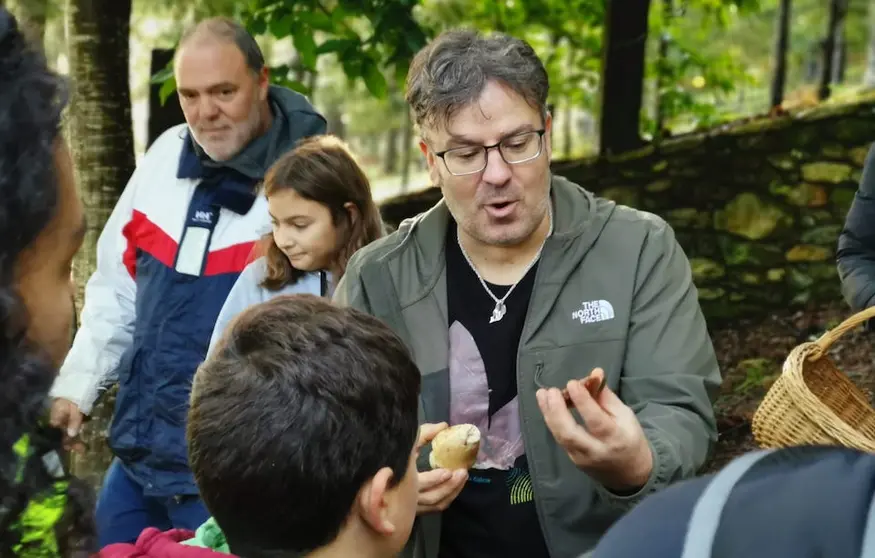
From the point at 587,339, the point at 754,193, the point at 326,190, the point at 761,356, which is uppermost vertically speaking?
the point at 326,190

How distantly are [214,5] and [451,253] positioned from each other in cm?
443

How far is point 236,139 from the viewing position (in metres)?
3.41

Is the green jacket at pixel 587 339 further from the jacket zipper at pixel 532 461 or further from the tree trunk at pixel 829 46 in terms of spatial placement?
the tree trunk at pixel 829 46

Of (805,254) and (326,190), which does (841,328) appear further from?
(805,254)

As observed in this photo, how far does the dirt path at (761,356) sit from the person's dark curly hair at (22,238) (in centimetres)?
439

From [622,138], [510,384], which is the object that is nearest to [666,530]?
[510,384]

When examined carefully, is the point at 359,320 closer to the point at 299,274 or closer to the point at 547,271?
the point at 547,271

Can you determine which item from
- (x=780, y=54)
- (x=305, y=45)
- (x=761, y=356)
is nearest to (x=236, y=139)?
(x=305, y=45)

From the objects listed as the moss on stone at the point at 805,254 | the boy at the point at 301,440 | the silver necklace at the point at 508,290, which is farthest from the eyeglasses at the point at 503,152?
the moss on stone at the point at 805,254

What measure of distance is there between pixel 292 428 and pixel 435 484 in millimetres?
461

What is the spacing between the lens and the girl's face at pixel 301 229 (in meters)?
3.14

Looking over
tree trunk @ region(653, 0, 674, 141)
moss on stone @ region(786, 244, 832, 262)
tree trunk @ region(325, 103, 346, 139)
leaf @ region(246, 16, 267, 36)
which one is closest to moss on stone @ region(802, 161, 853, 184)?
moss on stone @ region(786, 244, 832, 262)

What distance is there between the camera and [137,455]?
325 centimetres

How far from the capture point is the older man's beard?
132 inches
